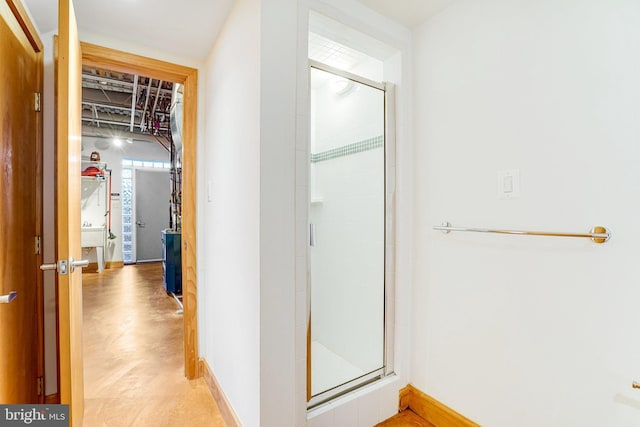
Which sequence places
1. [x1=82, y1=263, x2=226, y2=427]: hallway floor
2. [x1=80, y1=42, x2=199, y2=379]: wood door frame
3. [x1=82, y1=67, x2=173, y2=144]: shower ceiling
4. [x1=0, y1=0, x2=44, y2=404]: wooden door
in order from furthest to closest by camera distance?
1. [x1=82, y1=67, x2=173, y2=144]: shower ceiling
2. [x1=80, y1=42, x2=199, y2=379]: wood door frame
3. [x1=82, y1=263, x2=226, y2=427]: hallway floor
4. [x1=0, y1=0, x2=44, y2=404]: wooden door

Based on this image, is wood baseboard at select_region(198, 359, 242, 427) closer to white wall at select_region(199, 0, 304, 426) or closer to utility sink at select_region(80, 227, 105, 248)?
white wall at select_region(199, 0, 304, 426)

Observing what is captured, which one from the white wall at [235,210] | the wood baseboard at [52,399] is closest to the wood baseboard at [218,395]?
the white wall at [235,210]

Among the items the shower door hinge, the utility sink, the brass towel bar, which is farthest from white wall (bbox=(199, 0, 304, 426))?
the utility sink

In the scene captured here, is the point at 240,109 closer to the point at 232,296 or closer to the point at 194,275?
the point at 232,296

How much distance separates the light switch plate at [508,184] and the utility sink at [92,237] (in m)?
6.41

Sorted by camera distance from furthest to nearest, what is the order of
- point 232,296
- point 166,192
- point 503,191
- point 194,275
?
1. point 166,192
2. point 194,275
3. point 232,296
4. point 503,191

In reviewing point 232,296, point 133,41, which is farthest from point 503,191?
point 133,41

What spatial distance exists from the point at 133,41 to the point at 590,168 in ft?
7.95

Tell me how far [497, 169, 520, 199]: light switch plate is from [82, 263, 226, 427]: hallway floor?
73.0 inches

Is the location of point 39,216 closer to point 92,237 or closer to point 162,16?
point 162,16

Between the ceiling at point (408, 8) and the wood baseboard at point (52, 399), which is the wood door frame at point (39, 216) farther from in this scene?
the ceiling at point (408, 8)

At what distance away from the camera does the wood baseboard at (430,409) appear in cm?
151

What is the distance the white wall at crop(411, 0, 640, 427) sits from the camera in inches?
41.5

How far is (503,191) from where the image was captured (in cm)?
136
